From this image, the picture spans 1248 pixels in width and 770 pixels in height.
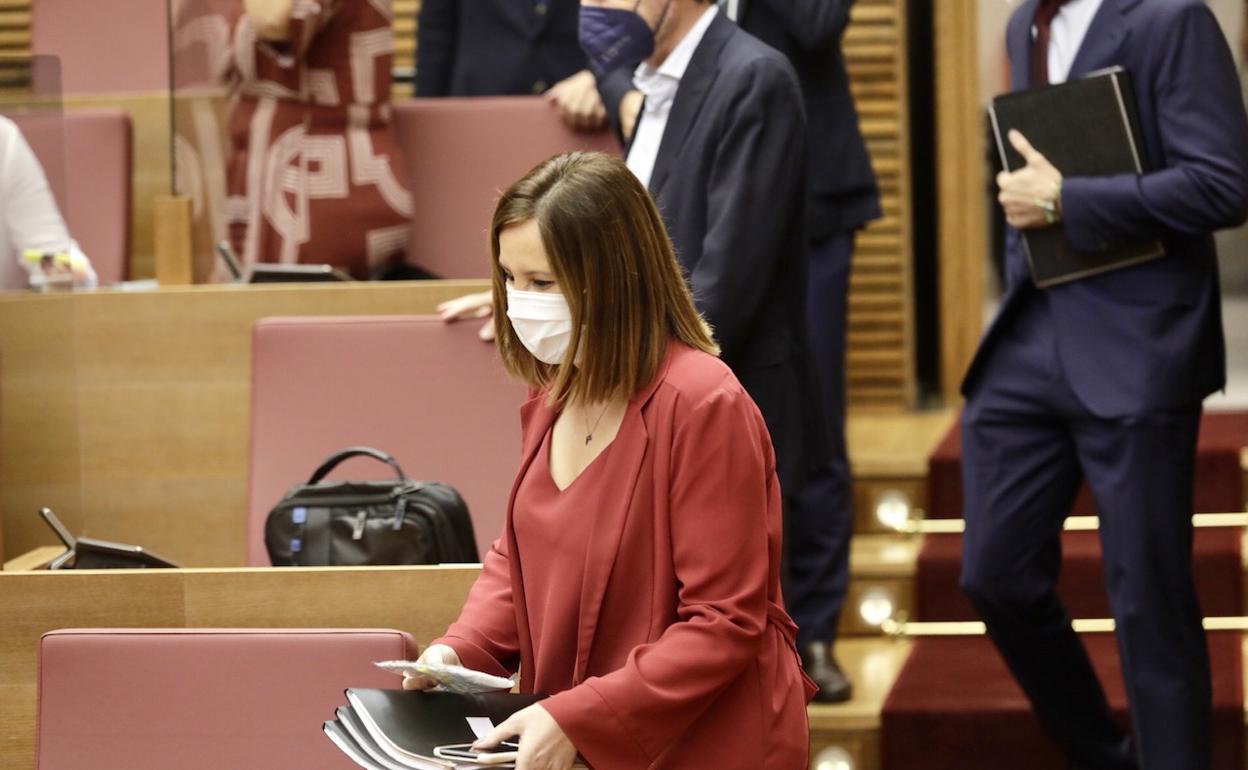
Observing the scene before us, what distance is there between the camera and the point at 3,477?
3.17 meters

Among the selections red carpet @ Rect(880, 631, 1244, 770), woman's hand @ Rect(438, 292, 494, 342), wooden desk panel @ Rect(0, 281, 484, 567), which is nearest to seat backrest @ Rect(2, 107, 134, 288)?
wooden desk panel @ Rect(0, 281, 484, 567)

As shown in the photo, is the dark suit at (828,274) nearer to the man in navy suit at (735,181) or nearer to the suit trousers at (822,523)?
the suit trousers at (822,523)

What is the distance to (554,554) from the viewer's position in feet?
6.72

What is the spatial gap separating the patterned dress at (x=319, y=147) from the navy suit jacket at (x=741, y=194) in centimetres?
108

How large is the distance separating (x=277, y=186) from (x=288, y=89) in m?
0.22

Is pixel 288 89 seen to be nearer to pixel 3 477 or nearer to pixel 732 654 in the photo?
pixel 3 477

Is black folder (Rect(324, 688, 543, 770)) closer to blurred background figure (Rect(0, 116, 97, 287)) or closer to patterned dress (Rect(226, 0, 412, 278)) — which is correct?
blurred background figure (Rect(0, 116, 97, 287))

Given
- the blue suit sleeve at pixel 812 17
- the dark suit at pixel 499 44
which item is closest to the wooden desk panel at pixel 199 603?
the blue suit sleeve at pixel 812 17

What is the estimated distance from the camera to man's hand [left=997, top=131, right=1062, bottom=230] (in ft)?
10.6

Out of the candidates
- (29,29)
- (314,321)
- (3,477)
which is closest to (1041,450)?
(314,321)

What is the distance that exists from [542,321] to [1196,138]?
4.94ft

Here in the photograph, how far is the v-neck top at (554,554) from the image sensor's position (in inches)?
79.7

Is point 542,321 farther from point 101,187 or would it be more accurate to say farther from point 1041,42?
point 101,187

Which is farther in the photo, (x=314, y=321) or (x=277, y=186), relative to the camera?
(x=277, y=186)
